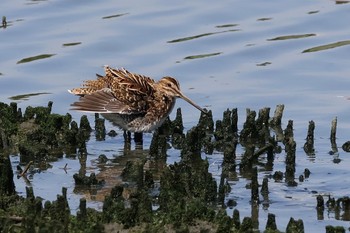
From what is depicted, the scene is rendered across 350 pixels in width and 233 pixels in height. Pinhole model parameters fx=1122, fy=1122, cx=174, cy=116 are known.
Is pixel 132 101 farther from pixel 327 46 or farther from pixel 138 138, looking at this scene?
pixel 327 46

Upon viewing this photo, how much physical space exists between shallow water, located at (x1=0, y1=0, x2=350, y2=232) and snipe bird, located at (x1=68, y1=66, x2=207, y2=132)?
A: 38cm

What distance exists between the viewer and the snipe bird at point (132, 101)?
13641mm

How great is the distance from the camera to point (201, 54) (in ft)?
58.9

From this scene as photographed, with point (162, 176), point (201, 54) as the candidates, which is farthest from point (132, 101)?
point (201, 54)

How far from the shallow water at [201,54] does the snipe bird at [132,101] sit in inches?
14.8

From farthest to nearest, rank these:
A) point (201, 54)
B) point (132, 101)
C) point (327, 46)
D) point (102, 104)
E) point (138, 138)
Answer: point (327, 46) → point (201, 54) → point (138, 138) → point (132, 101) → point (102, 104)

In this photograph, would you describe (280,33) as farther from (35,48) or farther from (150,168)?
(150,168)

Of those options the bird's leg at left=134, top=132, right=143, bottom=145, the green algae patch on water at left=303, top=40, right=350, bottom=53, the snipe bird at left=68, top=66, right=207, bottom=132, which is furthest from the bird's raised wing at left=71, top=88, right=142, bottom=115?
the green algae patch on water at left=303, top=40, right=350, bottom=53

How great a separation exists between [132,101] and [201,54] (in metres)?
4.36

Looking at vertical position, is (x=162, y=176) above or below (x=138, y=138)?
below

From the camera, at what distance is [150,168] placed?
1258cm

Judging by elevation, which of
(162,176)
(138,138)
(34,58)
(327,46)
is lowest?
(162,176)

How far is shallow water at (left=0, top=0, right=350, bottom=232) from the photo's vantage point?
616 inches

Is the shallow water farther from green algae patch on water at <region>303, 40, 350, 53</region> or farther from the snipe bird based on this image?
the snipe bird
